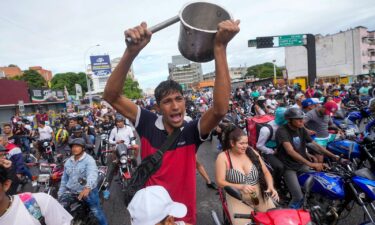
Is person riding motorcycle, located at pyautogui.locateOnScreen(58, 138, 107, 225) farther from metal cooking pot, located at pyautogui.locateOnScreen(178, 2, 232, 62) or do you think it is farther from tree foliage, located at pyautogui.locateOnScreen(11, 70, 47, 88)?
tree foliage, located at pyautogui.locateOnScreen(11, 70, 47, 88)

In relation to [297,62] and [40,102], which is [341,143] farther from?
[297,62]

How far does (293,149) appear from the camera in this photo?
398cm

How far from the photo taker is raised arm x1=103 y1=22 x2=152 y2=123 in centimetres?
151

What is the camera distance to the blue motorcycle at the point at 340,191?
3.08m

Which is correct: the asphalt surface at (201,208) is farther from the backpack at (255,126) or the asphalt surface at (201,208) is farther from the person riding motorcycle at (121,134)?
the backpack at (255,126)

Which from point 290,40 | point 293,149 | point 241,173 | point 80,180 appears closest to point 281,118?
point 293,149

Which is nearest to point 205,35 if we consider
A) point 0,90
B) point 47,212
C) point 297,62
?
point 47,212

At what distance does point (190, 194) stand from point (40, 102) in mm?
41522

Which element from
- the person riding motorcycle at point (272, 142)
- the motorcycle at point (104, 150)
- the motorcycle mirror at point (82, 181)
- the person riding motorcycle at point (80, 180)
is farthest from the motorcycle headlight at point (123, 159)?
the person riding motorcycle at point (272, 142)

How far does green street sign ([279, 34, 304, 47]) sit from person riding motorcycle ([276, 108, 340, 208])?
27.2 meters

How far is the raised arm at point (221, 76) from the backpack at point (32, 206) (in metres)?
1.44

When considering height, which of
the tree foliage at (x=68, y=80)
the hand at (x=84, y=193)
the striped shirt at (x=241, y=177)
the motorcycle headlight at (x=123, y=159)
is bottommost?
the motorcycle headlight at (x=123, y=159)

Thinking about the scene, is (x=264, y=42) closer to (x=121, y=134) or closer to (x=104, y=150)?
(x=104, y=150)

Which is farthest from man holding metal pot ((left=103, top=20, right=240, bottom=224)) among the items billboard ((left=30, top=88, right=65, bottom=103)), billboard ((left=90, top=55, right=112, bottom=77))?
billboard ((left=30, top=88, right=65, bottom=103))
